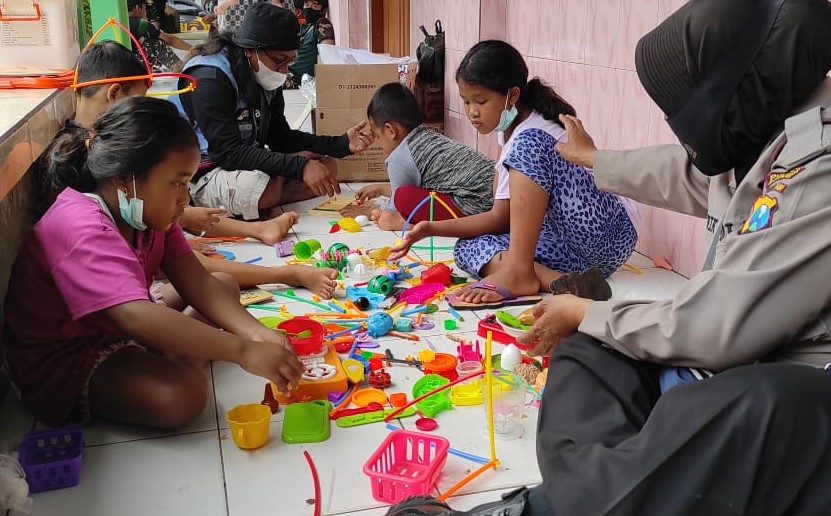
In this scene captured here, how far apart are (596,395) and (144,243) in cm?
110

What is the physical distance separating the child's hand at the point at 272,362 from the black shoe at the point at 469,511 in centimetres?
42

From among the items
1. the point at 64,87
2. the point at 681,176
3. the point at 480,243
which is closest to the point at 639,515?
the point at 681,176

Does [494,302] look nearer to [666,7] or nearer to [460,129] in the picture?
[666,7]

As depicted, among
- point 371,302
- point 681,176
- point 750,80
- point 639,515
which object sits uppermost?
point 750,80

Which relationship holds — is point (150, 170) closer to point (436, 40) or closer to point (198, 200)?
point (198, 200)

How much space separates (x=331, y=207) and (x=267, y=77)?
2.10 feet

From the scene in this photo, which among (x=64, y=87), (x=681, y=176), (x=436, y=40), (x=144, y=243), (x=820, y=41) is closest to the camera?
(x=820, y=41)

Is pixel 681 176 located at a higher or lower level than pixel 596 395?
higher

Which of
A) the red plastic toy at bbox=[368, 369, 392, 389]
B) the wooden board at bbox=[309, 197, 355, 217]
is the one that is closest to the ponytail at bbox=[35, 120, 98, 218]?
the red plastic toy at bbox=[368, 369, 392, 389]

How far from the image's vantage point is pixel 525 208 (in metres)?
2.34

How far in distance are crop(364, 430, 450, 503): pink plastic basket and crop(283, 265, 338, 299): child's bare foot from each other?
93 centimetres

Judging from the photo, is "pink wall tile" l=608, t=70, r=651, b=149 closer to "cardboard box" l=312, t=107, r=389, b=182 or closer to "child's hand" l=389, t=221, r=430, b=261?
"child's hand" l=389, t=221, r=430, b=261

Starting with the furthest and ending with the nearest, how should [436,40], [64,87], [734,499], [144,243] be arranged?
[436,40] < [64,87] < [144,243] < [734,499]

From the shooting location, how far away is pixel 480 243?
2.59m
